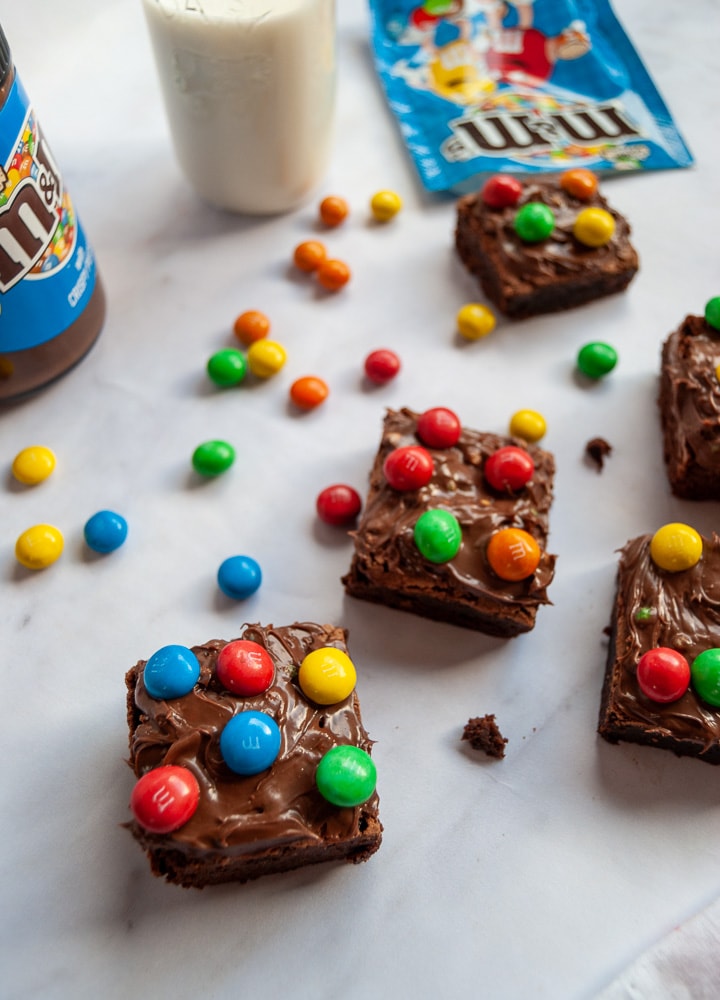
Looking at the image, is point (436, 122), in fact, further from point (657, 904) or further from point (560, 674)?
point (657, 904)

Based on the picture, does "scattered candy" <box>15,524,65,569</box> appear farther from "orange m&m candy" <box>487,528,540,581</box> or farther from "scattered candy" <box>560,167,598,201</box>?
"scattered candy" <box>560,167,598,201</box>

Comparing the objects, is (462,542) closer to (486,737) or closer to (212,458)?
(486,737)

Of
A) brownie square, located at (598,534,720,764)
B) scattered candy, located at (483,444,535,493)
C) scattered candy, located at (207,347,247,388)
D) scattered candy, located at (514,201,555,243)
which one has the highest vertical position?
scattered candy, located at (514,201,555,243)

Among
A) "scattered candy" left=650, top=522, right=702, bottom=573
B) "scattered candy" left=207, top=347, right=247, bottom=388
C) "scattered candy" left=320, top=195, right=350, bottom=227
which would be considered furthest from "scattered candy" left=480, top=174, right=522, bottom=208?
"scattered candy" left=650, top=522, right=702, bottom=573

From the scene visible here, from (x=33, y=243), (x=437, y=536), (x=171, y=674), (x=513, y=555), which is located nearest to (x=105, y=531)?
(x=171, y=674)

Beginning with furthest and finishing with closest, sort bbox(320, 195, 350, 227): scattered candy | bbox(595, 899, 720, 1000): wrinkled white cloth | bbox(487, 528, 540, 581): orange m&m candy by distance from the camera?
bbox(320, 195, 350, 227): scattered candy < bbox(487, 528, 540, 581): orange m&m candy < bbox(595, 899, 720, 1000): wrinkled white cloth

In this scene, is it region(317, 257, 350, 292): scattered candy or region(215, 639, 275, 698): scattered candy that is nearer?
region(215, 639, 275, 698): scattered candy

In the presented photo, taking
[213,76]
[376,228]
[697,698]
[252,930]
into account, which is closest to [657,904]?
[697,698]
